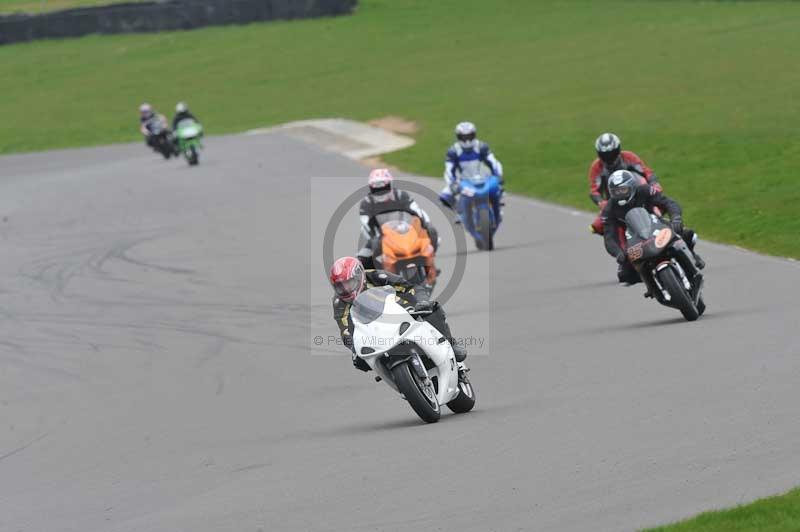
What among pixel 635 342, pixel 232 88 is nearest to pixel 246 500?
pixel 635 342

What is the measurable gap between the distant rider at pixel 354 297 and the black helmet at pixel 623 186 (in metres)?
4.26

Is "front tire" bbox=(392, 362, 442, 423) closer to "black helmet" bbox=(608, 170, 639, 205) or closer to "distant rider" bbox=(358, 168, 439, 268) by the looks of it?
"black helmet" bbox=(608, 170, 639, 205)

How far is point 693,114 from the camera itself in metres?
36.1

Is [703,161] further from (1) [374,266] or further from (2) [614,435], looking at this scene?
(2) [614,435]

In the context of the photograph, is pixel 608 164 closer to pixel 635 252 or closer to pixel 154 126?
pixel 635 252

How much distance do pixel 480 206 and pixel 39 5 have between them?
5452cm

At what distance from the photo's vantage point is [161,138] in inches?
1720

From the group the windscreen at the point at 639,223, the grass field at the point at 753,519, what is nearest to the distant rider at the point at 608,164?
the windscreen at the point at 639,223

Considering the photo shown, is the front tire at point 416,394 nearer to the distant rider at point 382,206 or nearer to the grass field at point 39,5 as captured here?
the distant rider at point 382,206

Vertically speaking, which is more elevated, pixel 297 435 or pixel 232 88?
pixel 297 435

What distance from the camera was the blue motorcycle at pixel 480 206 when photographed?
22.2 m

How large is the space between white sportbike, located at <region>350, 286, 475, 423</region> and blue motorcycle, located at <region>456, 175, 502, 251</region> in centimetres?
1080

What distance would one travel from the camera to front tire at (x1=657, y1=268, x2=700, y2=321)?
14.6 metres

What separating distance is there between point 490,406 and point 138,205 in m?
20.8
